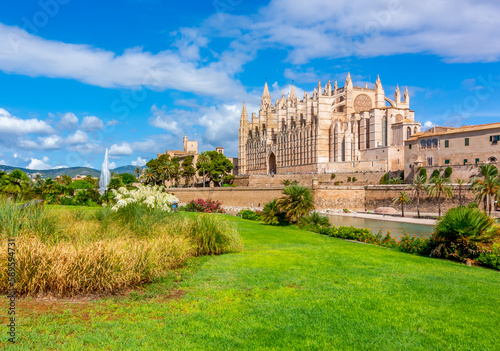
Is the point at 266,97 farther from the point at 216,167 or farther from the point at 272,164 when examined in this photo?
the point at 216,167

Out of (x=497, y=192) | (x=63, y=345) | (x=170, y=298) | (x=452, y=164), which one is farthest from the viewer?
(x=452, y=164)

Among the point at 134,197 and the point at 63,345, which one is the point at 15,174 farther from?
the point at 63,345

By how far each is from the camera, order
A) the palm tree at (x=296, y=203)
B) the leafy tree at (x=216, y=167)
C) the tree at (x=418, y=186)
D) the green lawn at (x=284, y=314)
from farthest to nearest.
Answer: the leafy tree at (x=216, y=167)
the tree at (x=418, y=186)
the palm tree at (x=296, y=203)
the green lawn at (x=284, y=314)

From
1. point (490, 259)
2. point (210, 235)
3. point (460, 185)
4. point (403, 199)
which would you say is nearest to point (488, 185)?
point (460, 185)

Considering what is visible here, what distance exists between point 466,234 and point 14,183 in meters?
38.6

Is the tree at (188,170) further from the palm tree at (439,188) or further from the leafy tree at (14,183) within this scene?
the palm tree at (439,188)

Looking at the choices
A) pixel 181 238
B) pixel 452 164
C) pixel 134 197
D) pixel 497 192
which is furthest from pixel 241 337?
pixel 452 164

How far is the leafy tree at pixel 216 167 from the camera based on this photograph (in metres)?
74.1

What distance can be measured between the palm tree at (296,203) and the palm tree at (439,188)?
71.7ft

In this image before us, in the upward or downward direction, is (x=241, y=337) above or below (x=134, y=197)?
below

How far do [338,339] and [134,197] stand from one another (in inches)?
471

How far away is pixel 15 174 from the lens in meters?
37.0

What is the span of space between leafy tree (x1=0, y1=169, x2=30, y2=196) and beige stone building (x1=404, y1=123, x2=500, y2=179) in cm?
4283

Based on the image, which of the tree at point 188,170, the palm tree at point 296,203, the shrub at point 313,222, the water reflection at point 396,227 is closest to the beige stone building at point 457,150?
the water reflection at point 396,227
